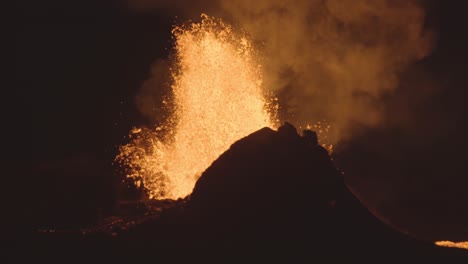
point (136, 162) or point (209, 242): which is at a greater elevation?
point (136, 162)

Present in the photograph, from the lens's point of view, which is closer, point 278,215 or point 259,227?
point 259,227

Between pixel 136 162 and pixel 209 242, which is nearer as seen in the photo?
pixel 209 242

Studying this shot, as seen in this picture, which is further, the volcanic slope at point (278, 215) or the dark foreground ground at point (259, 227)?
the volcanic slope at point (278, 215)

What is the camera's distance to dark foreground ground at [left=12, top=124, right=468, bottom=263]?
541 inches

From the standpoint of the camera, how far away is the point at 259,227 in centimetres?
1469

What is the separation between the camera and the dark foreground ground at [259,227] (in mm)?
13750

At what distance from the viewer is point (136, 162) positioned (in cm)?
3341

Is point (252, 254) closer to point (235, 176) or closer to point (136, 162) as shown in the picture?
point (235, 176)

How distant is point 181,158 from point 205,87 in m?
4.94

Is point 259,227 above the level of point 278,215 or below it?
below

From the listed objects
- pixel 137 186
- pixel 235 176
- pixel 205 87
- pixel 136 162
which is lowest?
pixel 235 176

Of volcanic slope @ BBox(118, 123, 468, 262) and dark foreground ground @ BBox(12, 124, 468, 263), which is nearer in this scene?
dark foreground ground @ BBox(12, 124, 468, 263)

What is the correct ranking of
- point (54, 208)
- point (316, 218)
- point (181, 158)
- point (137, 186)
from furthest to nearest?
point (181, 158)
point (137, 186)
point (54, 208)
point (316, 218)

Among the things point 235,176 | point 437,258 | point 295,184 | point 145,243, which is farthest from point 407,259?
point 145,243
